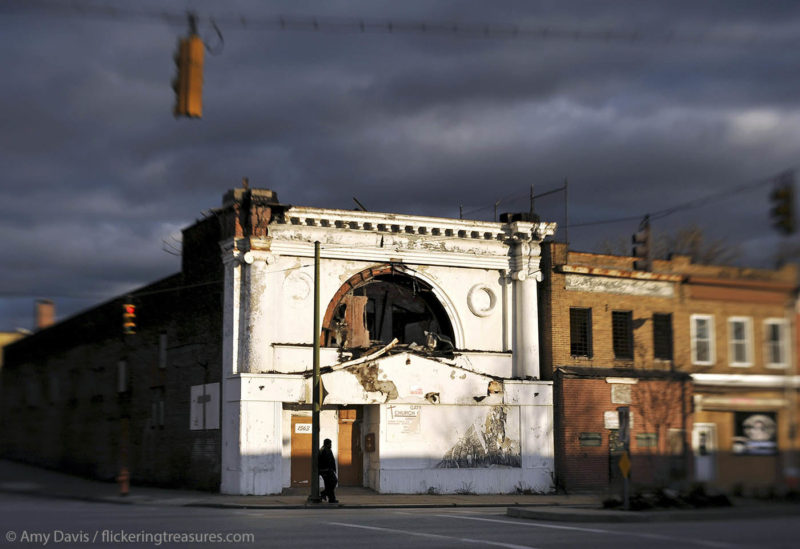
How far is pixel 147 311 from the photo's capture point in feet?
131

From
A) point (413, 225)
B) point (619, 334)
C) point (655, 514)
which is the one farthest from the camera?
point (619, 334)

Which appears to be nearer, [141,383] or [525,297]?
[525,297]

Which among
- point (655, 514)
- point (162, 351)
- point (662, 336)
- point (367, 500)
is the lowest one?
point (367, 500)

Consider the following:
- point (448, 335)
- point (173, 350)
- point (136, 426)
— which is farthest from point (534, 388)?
point (136, 426)

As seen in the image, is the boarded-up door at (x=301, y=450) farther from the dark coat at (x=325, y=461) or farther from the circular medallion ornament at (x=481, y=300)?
the circular medallion ornament at (x=481, y=300)

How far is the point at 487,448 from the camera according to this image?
34.4 meters

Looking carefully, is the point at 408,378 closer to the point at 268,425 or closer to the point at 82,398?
the point at 268,425

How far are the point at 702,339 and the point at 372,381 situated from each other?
2100 centimetres

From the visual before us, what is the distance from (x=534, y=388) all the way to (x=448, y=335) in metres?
3.49

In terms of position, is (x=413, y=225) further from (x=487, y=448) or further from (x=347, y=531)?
(x=347, y=531)

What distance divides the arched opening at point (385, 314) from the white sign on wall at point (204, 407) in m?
4.02

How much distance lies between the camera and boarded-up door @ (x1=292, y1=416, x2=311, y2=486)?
32.5 metres

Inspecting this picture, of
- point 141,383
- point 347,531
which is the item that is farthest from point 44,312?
point 347,531

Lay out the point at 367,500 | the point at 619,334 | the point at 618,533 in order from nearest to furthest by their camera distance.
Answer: the point at 618,533 → the point at 367,500 → the point at 619,334
